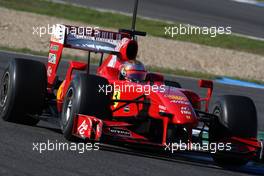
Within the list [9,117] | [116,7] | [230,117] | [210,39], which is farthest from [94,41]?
[116,7]

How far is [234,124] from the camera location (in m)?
9.84

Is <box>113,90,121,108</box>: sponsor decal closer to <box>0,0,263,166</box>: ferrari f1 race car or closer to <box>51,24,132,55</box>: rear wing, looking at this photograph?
<box>0,0,263,166</box>: ferrari f1 race car

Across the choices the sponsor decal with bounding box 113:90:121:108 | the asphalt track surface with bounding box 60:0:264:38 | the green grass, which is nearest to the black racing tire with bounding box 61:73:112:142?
the sponsor decal with bounding box 113:90:121:108

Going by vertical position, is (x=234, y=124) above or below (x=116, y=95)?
below

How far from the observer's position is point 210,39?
2398 cm

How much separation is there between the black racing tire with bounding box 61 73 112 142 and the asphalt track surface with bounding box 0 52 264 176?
1.20ft

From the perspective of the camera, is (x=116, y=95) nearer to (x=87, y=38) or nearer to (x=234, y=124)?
(x=87, y=38)

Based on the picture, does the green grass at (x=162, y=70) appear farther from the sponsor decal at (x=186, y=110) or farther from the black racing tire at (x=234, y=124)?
the sponsor decal at (x=186, y=110)

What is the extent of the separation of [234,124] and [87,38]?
2422 mm

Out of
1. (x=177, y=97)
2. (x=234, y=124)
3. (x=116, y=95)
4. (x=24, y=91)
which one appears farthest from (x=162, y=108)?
(x=24, y=91)

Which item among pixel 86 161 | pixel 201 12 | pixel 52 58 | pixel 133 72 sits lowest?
pixel 86 161

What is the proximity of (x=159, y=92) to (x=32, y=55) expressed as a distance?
10433 millimetres

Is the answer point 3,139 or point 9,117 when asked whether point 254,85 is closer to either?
point 9,117

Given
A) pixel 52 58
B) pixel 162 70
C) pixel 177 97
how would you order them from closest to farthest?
pixel 177 97 < pixel 52 58 < pixel 162 70
